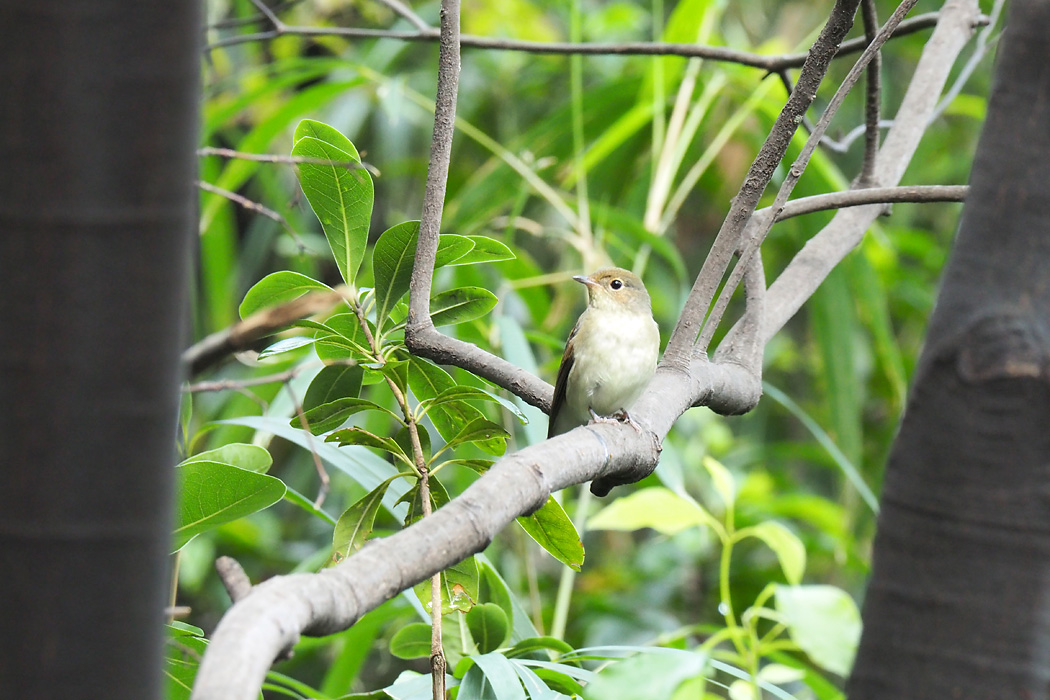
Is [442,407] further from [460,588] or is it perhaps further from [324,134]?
[324,134]

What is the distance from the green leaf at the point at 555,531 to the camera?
4.17 feet

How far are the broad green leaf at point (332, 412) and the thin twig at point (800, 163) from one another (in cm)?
55

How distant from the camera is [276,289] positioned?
1.36 m

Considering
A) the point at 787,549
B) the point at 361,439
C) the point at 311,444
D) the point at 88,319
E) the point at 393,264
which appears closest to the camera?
the point at 88,319

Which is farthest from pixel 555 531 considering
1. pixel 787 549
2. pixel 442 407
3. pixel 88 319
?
pixel 88 319

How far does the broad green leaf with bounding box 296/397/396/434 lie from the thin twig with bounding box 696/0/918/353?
553 millimetres

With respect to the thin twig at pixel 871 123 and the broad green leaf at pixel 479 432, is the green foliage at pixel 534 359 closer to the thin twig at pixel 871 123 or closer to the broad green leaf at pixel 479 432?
the broad green leaf at pixel 479 432

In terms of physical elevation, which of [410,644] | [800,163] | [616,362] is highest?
[800,163]

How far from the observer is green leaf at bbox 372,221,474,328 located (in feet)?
4.44

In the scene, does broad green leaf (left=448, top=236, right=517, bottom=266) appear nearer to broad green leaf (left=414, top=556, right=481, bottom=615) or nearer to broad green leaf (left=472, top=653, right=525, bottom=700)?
broad green leaf (left=414, top=556, right=481, bottom=615)

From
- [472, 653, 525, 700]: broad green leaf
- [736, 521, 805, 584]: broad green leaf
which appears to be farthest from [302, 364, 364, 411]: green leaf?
[736, 521, 805, 584]: broad green leaf

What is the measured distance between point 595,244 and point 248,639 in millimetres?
2650

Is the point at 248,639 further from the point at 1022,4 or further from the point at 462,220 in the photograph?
the point at 462,220

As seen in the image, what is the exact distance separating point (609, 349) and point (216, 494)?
4.59 feet
